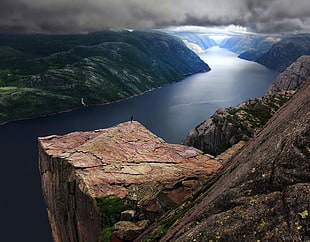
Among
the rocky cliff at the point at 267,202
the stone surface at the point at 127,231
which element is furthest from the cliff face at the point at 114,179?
the rocky cliff at the point at 267,202

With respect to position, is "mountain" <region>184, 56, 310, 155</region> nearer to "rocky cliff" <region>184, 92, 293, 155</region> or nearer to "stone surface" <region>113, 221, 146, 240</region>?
"rocky cliff" <region>184, 92, 293, 155</region>

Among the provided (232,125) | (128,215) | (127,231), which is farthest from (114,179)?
(232,125)

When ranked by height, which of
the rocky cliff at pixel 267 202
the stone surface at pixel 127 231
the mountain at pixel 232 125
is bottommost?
the mountain at pixel 232 125

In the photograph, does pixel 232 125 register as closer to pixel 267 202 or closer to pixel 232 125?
pixel 232 125

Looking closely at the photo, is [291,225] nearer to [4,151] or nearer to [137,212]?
[137,212]

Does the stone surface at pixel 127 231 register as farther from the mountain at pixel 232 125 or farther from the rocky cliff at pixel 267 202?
the mountain at pixel 232 125

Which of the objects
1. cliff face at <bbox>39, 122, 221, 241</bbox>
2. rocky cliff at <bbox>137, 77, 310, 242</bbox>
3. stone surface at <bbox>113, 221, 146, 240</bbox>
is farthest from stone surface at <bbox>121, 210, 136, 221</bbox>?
rocky cliff at <bbox>137, 77, 310, 242</bbox>
